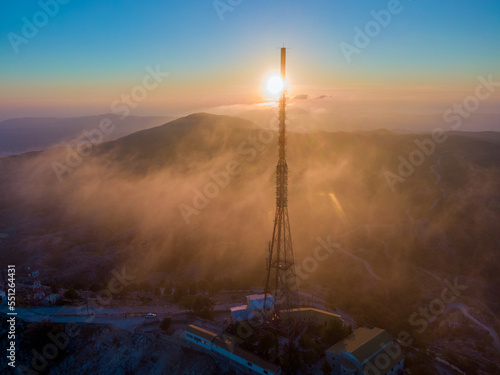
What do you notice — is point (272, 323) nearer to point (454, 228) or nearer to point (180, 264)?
point (180, 264)

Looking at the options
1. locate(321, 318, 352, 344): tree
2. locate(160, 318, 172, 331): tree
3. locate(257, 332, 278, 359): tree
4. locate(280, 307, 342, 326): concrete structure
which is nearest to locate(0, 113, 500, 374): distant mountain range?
locate(280, 307, 342, 326): concrete structure

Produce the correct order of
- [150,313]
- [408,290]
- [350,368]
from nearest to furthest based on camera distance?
[350,368]
[150,313]
[408,290]

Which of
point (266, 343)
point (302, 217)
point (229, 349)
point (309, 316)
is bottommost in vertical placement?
point (309, 316)

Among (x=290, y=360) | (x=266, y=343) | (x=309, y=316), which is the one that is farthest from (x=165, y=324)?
(x=309, y=316)

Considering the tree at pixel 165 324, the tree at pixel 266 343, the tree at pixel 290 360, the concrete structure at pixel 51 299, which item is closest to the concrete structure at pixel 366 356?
the tree at pixel 290 360

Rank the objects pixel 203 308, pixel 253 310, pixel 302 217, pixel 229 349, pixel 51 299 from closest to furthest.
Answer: pixel 229 349 < pixel 253 310 < pixel 203 308 < pixel 51 299 < pixel 302 217

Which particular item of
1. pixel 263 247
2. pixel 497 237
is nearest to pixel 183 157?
pixel 263 247

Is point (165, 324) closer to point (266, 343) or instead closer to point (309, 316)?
point (266, 343)
